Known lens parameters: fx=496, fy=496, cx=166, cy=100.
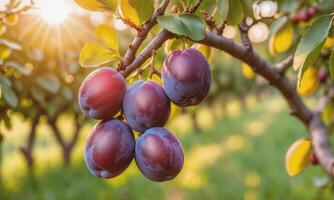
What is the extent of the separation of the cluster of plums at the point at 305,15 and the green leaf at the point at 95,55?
1.31 metres

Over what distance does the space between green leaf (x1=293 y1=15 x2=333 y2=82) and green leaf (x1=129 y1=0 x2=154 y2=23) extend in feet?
1.01

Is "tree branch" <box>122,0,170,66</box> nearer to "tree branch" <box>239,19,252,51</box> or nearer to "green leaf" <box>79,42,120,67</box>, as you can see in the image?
"green leaf" <box>79,42,120,67</box>

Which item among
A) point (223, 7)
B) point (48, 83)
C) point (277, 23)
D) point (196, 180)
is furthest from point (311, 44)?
point (196, 180)

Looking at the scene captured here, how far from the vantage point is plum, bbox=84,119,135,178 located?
0.97 meters

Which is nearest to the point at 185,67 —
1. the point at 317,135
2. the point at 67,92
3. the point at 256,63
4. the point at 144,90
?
the point at 144,90

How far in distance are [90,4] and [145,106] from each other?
262mm

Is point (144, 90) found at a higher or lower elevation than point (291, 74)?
higher

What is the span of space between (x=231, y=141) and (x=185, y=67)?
7.69 meters

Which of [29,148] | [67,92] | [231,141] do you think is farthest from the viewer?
[231,141]

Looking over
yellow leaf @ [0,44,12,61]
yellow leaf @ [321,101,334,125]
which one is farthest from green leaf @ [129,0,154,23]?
yellow leaf @ [321,101,334,125]

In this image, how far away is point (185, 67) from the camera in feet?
3.26

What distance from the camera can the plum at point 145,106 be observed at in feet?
3.14

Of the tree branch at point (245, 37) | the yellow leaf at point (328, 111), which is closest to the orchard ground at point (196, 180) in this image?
the yellow leaf at point (328, 111)

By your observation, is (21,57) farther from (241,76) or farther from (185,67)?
(241,76)
